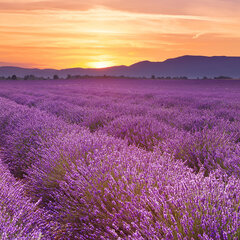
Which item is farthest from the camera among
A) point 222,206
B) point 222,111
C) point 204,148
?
point 222,111

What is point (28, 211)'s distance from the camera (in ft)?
7.02

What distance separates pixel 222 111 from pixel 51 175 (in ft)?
16.5

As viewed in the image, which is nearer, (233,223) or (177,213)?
(233,223)

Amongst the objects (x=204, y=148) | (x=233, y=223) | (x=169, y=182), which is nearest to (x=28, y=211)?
(x=169, y=182)

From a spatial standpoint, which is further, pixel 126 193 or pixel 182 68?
pixel 182 68

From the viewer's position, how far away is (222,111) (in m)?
6.96

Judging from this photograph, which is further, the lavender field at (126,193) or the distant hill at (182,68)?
the distant hill at (182,68)

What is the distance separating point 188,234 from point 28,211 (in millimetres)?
1160

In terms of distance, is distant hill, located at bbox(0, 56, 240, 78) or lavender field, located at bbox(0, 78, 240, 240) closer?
lavender field, located at bbox(0, 78, 240, 240)

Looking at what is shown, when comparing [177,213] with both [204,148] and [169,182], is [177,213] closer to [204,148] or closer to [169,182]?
[169,182]

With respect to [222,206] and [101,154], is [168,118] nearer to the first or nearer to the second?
[101,154]

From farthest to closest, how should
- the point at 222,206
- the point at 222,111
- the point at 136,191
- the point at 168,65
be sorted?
the point at 168,65 < the point at 222,111 < the point at 136,191 < the point at 222,206

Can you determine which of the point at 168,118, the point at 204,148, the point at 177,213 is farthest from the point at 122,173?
the point at 168,118

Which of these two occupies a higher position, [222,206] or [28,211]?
[222,206]
